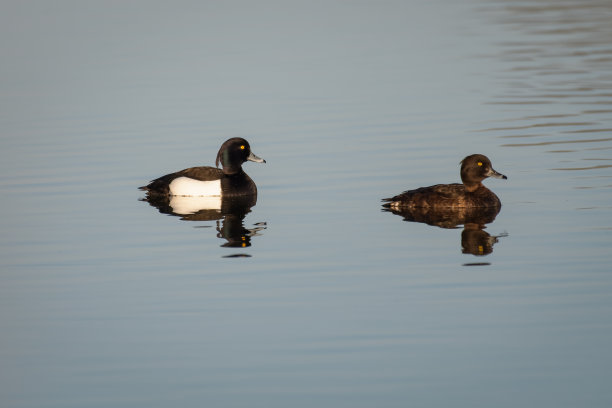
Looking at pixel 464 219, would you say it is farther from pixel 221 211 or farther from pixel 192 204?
pixel 192 204

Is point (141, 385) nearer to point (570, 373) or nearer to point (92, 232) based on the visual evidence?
point (570, 373)

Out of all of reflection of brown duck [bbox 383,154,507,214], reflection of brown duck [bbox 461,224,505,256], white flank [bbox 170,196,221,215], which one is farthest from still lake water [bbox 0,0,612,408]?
white flank [bbox 170,196,221,215]

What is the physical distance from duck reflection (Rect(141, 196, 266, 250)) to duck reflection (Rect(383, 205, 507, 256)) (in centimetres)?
214

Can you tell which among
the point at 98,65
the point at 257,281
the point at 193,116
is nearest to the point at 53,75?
the point at 98,65

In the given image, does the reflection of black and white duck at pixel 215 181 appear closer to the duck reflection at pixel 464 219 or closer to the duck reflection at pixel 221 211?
the duck reflection at pixel 221 211

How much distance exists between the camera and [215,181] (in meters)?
17.1

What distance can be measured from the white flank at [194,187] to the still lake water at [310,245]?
A: 0.81m

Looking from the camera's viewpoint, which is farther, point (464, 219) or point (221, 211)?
point (221, 211)

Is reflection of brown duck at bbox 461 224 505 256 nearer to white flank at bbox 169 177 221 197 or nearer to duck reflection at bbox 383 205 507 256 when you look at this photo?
duck reflection at bbox 383 205 507 256

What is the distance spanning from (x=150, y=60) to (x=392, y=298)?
26.0 m

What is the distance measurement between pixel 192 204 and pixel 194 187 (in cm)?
66

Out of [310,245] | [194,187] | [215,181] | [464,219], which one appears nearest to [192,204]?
[194,187]

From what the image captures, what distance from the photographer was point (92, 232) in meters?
13.9

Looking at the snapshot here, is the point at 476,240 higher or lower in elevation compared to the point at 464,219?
lower
